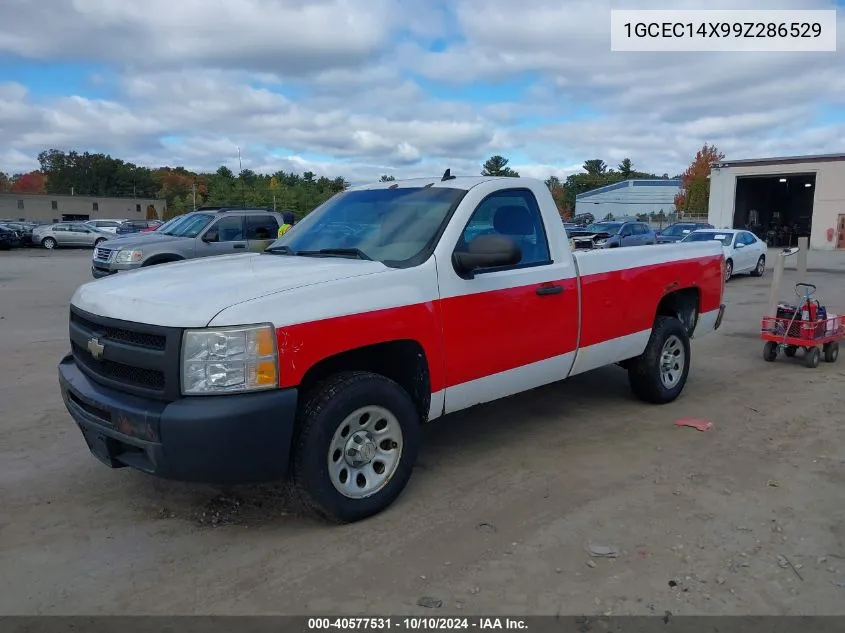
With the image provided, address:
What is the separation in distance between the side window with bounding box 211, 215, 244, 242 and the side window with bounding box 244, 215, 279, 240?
0.12m

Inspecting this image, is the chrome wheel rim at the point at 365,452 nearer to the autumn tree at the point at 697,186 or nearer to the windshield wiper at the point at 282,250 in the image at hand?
the windshield wiper at the point at 282,250

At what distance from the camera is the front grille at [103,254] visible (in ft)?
44.7

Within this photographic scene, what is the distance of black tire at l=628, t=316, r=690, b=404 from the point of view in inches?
239

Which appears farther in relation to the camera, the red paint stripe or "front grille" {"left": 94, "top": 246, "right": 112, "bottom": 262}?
"front grille" {"left": 94, "top": 246, "right": 112, "bottom": 262}

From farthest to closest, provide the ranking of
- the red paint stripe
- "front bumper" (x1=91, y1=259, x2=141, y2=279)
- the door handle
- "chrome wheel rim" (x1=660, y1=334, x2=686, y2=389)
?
"front bumper" (x1=91, y1=259, x2=141, y2=279) < "chrome wheel rim" (x1=660, y1=334, x2=686, y2=389) < the door handle < the red paint stripe

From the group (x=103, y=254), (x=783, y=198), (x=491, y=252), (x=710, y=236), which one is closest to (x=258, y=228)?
(x=103, y=254)

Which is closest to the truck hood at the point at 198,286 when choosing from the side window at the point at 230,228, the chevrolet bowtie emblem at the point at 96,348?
the chevrolet bowtie emblem at the point at 96,348

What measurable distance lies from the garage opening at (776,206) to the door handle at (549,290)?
4324cm

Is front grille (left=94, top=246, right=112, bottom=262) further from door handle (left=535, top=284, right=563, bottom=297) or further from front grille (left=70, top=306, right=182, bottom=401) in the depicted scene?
door handle (left=535, top=284, right=563, bottom=297)
